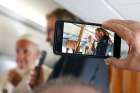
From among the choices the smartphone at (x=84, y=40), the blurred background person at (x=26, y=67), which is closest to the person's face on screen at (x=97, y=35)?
the smartphone at (x=84, y=40)

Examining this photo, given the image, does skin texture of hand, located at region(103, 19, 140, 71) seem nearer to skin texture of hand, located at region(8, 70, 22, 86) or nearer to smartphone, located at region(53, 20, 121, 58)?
smartphone, located at region(53, 20, 121, 58)

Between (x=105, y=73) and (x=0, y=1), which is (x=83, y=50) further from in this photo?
(x=105, y=73)

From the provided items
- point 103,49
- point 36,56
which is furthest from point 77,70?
point 103,49

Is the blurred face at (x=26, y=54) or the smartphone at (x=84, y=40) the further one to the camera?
the blurred face at (x=26, y=54)

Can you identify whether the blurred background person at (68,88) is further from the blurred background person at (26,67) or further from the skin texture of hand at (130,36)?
the blurred background person at (26,67)

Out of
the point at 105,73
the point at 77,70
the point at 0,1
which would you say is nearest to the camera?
the point at 0,1

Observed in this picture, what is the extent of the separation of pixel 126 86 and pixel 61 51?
182 cm

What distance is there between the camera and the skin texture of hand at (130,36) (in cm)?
67

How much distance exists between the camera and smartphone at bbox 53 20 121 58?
720 mm

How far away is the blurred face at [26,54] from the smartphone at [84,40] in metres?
0.90

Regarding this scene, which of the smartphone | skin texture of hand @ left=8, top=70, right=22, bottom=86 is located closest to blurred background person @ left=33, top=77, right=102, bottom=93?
the smartphone

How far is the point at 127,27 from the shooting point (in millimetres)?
682

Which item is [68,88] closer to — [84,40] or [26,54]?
[84,40]

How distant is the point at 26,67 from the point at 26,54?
0.22ft
